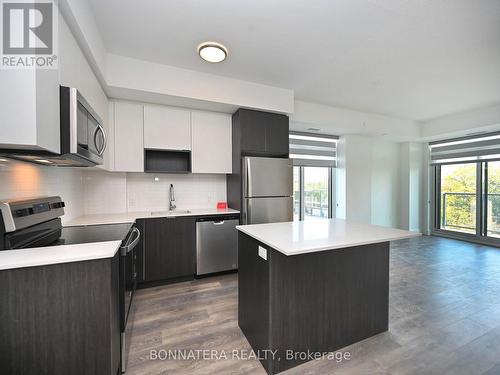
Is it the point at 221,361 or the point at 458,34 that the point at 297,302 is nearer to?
the point at 221,361

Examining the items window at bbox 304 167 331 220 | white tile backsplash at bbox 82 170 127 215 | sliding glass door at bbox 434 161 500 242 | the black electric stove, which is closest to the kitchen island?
the black electric stove

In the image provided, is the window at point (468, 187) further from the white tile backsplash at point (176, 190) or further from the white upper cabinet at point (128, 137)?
the white upper cabinet at point (128, 137)

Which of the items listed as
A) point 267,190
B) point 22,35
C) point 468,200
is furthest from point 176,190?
point 468,200

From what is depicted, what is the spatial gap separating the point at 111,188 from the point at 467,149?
7.30 m

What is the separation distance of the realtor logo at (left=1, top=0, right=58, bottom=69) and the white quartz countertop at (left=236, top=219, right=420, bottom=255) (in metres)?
1.61

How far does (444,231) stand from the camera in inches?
214

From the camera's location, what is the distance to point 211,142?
3.34 metres

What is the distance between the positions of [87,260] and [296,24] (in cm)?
250

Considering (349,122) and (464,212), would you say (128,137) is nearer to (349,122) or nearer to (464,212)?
(349,122)

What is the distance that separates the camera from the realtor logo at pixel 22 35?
1.00 m

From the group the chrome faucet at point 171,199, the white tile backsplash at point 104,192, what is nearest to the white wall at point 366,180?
the chrome faucet at point 171,199

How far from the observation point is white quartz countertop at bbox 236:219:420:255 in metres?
1.37

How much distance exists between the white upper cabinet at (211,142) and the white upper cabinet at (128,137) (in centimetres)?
71

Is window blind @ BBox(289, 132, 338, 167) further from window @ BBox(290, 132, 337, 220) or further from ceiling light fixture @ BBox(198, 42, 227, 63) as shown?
ceiling light fixture @ BBox(198, 42, 227, 63)
